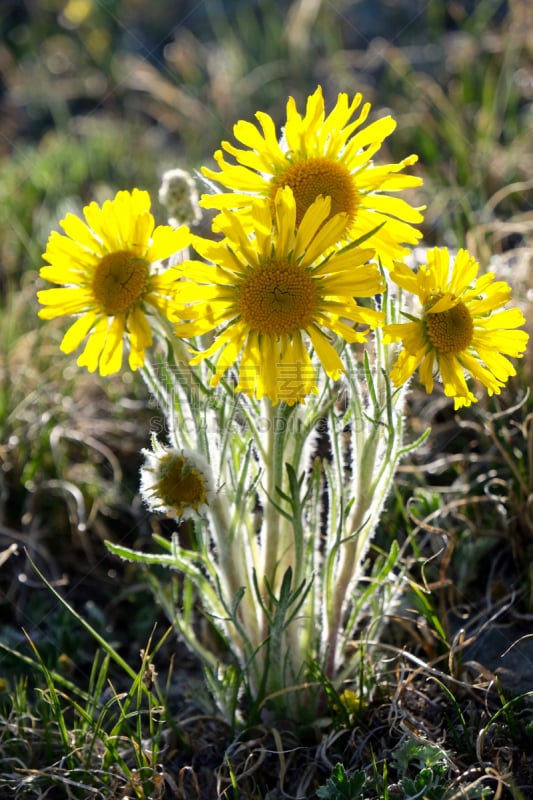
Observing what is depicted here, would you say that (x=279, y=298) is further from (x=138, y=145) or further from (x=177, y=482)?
(x=138, y=145)

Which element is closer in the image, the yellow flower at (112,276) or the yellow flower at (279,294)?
the yellow flower at (279,294)

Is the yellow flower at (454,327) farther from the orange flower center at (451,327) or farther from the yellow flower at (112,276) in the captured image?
the yellow flower at (112,276)

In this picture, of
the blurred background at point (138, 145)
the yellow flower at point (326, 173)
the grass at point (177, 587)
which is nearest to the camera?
the yellow flower at point (326, 173)

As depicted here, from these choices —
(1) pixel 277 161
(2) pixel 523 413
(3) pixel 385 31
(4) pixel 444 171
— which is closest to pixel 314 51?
(3) pixel 385 31

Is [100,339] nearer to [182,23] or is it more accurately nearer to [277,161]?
[277,161]

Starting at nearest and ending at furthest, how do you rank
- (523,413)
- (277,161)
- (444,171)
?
(277,161) < (523,413) < (444,171)

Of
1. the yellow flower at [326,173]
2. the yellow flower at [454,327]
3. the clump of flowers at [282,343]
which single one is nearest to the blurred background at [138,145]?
the clump of flowers at [282,343]

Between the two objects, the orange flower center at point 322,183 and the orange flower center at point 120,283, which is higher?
the orange flower center at point 322,183
